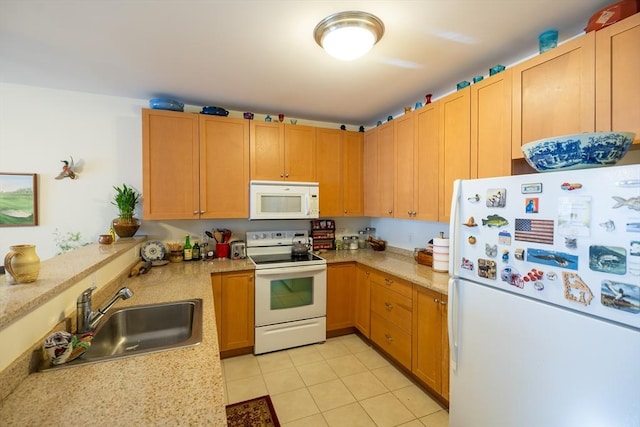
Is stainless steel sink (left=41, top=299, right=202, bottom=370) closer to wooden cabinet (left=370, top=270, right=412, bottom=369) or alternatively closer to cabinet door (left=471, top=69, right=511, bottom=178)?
wooden cabinet (left=370, top=270, right=412, bottom=369)

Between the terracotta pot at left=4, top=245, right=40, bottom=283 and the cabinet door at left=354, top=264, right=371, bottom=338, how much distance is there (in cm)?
243

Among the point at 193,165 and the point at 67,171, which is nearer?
the point at 67,171

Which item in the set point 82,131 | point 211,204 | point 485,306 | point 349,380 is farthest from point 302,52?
point 349,380

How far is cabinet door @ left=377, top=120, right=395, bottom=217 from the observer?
2.96 meters

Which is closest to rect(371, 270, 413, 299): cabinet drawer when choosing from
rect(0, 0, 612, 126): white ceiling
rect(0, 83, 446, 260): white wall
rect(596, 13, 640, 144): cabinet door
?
rect(0, 83, 446, 260): white wall

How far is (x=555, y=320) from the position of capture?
1.19 m

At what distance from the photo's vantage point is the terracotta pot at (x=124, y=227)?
2.59m

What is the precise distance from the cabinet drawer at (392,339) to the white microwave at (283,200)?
1270 millimetres

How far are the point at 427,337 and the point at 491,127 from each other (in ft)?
5.12

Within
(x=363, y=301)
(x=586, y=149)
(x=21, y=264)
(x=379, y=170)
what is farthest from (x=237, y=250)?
(x=586, y=149)

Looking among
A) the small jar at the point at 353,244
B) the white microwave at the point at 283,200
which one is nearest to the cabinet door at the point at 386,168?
the small jar at the point at 353,244

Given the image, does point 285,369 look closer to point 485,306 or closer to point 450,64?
point 485,306

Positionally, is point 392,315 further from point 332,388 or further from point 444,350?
point 332,388

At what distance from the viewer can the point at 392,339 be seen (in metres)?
2.50
